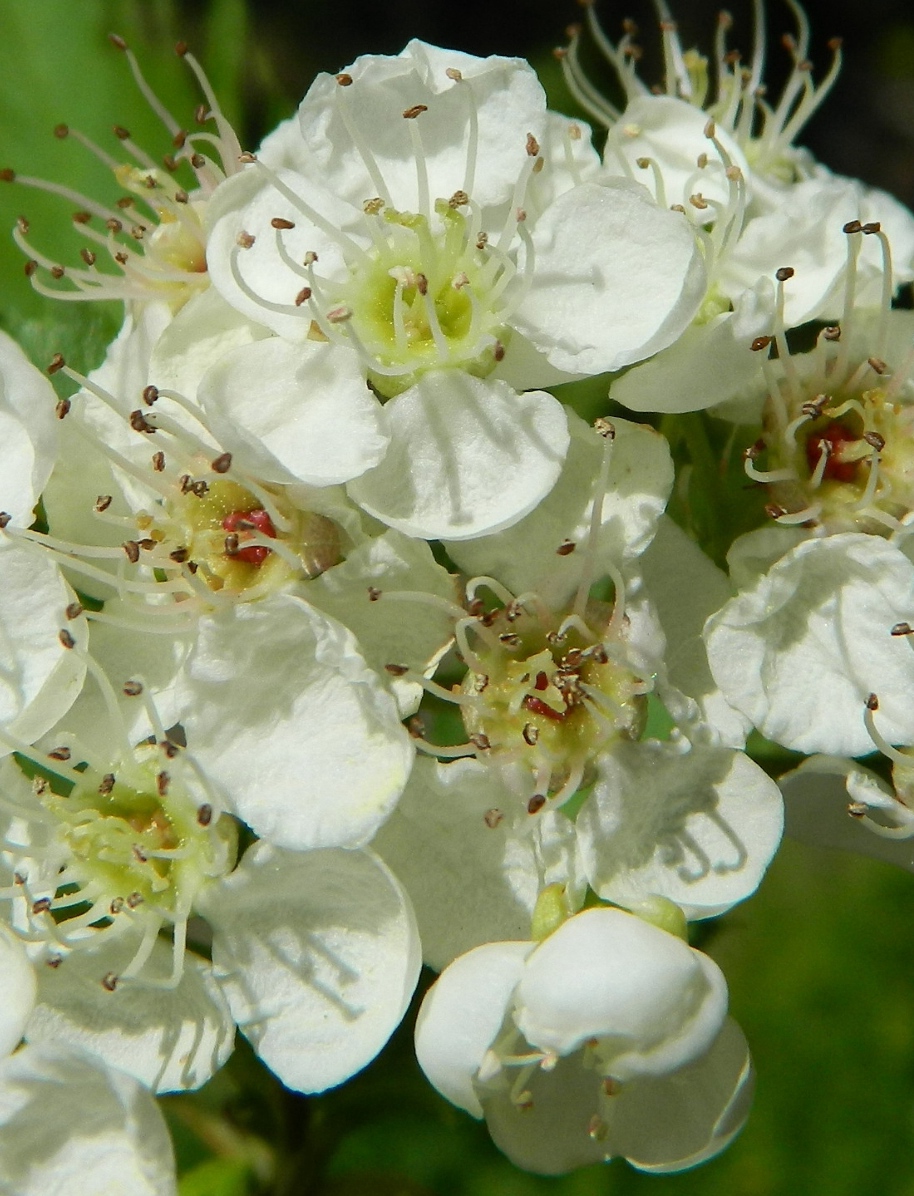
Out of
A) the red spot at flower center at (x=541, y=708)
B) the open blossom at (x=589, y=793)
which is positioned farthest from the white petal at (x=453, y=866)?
the red spot at flower center at (x=541, y=708)

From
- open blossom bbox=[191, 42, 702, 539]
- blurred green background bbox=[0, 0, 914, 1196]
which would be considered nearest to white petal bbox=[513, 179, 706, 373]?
open blossom bbox=[191, 42, 702, 539]

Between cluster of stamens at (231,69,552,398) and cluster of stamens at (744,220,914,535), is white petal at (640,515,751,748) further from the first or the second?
cluster of stamens at (231,69,552,398)

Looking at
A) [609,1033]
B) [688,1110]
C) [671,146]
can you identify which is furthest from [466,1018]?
[671,146]

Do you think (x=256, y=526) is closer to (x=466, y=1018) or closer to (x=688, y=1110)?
(x=466, y=1018)

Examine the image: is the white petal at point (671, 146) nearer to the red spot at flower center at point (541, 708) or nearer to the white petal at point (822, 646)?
the white petal at point (822, 646)

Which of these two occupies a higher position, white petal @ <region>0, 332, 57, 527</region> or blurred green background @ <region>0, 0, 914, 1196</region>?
white petal @ <region>0, 332, 57, 527</region>
